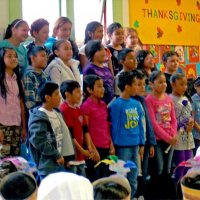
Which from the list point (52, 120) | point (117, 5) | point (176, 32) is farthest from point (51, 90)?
point (176, 32)

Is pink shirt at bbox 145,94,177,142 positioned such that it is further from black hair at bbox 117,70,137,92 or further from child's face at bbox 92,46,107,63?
child's face at bbox 92,46,107,63

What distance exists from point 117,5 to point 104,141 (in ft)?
A: 8.21

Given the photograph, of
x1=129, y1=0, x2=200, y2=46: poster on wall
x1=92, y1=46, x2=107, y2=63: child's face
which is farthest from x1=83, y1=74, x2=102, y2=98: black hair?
x1=129, y1=0, x2=200, y2=46: poster on wall

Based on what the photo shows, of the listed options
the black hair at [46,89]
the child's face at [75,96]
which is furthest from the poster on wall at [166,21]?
the black hair at [46,89]

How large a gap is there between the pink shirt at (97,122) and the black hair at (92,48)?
403 mm

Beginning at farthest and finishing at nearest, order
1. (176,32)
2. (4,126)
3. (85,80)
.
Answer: (176,32)
(85,80)
(4,126)

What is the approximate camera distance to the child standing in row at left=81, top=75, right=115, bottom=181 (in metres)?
2.79

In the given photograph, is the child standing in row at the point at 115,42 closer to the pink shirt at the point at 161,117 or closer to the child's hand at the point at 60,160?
the pink shirt at the point at 161,117

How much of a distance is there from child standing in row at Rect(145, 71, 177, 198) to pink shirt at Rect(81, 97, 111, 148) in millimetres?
495

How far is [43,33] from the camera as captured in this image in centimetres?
309

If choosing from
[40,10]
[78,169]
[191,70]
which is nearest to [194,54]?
[191,70]

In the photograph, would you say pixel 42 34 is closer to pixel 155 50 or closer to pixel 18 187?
pixel 18 187

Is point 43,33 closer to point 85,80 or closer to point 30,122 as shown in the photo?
point 85,80

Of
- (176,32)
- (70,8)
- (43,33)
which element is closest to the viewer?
(43,33)
